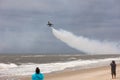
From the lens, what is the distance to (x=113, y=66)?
1067 inches

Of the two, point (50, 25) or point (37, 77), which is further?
point (50, 25)

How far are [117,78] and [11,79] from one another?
9.35 m

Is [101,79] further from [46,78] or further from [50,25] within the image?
[50,25]

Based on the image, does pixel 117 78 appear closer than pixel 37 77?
No

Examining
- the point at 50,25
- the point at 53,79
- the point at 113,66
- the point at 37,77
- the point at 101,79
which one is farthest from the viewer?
the point at 50,25

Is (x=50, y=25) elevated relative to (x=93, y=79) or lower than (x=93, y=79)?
elevated

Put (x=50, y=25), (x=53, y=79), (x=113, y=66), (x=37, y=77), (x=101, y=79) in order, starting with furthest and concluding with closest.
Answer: (x=50, y=25) → (x=53, y=79) → (x=101, y=79) → (x=113, y=66) → (x=37, y=77)

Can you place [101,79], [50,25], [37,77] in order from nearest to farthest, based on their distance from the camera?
[37,77]
[101,79]
[50,25]

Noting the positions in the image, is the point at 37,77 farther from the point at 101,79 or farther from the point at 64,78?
the point at 64,78

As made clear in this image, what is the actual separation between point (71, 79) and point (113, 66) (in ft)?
15.7

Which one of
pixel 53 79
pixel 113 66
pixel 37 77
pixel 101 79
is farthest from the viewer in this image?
pixel 53 79

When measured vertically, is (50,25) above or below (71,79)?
above

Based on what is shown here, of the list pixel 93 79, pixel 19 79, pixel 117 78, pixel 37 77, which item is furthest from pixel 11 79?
pixel 37 77

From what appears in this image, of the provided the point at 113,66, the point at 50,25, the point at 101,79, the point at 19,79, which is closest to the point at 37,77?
the point at 113,66
